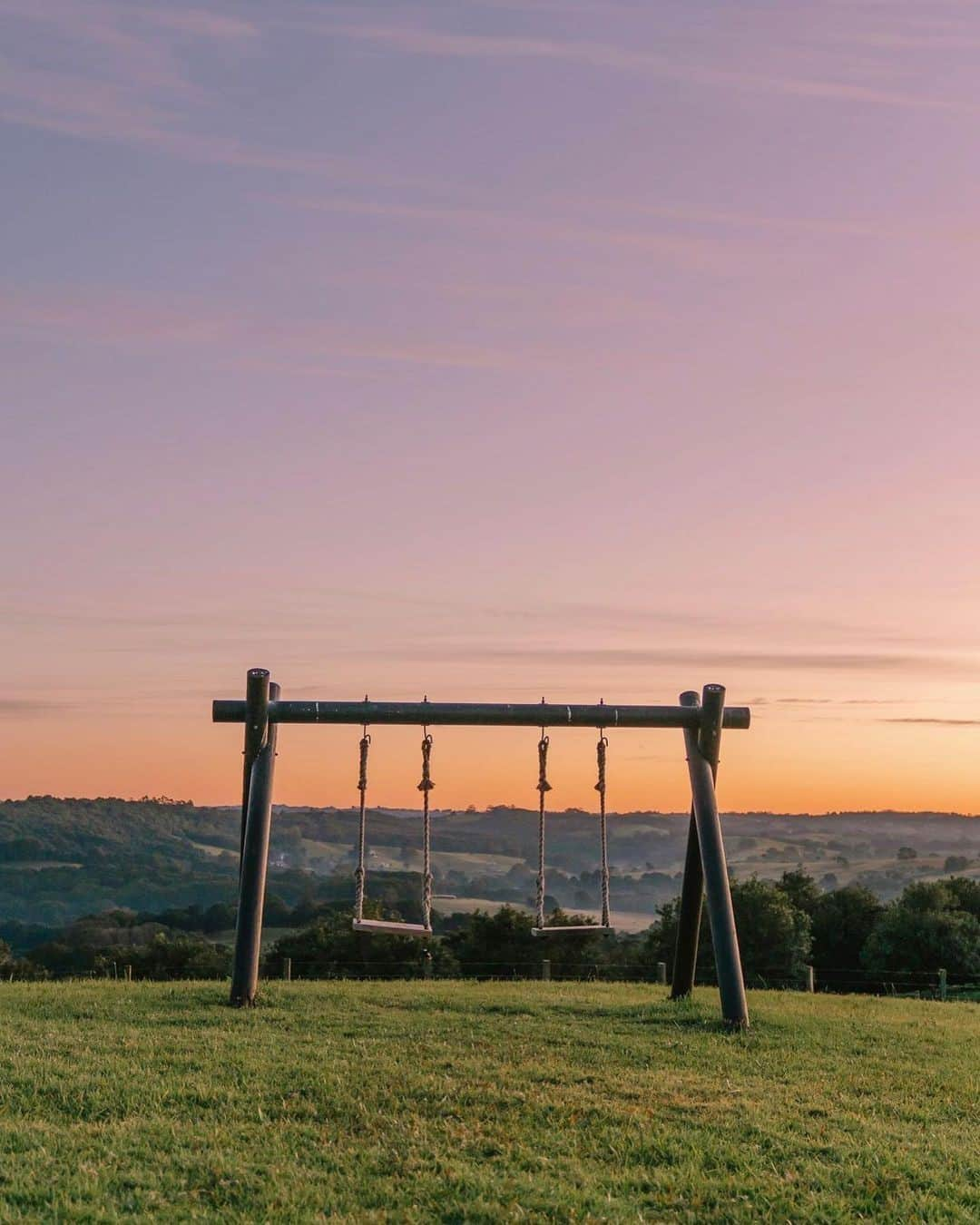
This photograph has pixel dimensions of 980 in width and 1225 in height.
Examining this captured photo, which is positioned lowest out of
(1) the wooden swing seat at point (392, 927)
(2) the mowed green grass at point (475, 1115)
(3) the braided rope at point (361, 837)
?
(2) the mowed green grass at point (475, 1115)

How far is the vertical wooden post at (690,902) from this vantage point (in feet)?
51.7

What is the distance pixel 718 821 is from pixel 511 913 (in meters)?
35.4

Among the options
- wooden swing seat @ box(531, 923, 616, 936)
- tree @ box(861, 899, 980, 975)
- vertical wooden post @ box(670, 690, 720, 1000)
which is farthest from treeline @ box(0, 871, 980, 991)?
wooden swing seat @ box(531, 923, 616, 936)

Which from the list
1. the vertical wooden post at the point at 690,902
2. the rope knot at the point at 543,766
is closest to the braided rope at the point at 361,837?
the rope knot at the point at 543,766

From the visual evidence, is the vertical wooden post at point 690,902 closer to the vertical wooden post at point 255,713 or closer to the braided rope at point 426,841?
the braided rope at point 426,841

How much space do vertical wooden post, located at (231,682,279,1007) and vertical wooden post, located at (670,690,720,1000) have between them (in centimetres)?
559

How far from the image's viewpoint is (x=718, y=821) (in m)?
15.4

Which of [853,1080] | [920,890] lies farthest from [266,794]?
[920,890]

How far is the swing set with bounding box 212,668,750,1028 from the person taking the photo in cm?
1509

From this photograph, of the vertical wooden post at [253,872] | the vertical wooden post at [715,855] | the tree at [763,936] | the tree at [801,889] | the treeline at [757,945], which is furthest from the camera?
the tree at [801,889]

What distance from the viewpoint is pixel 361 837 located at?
1580cm

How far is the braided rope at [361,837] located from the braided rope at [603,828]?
10.4 ft

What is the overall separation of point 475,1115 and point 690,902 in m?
6.93

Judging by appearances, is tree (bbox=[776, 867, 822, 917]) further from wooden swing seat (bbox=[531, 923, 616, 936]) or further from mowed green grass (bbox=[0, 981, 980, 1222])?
wooden swing seat (bbox=[531, 923, 616, 936])
